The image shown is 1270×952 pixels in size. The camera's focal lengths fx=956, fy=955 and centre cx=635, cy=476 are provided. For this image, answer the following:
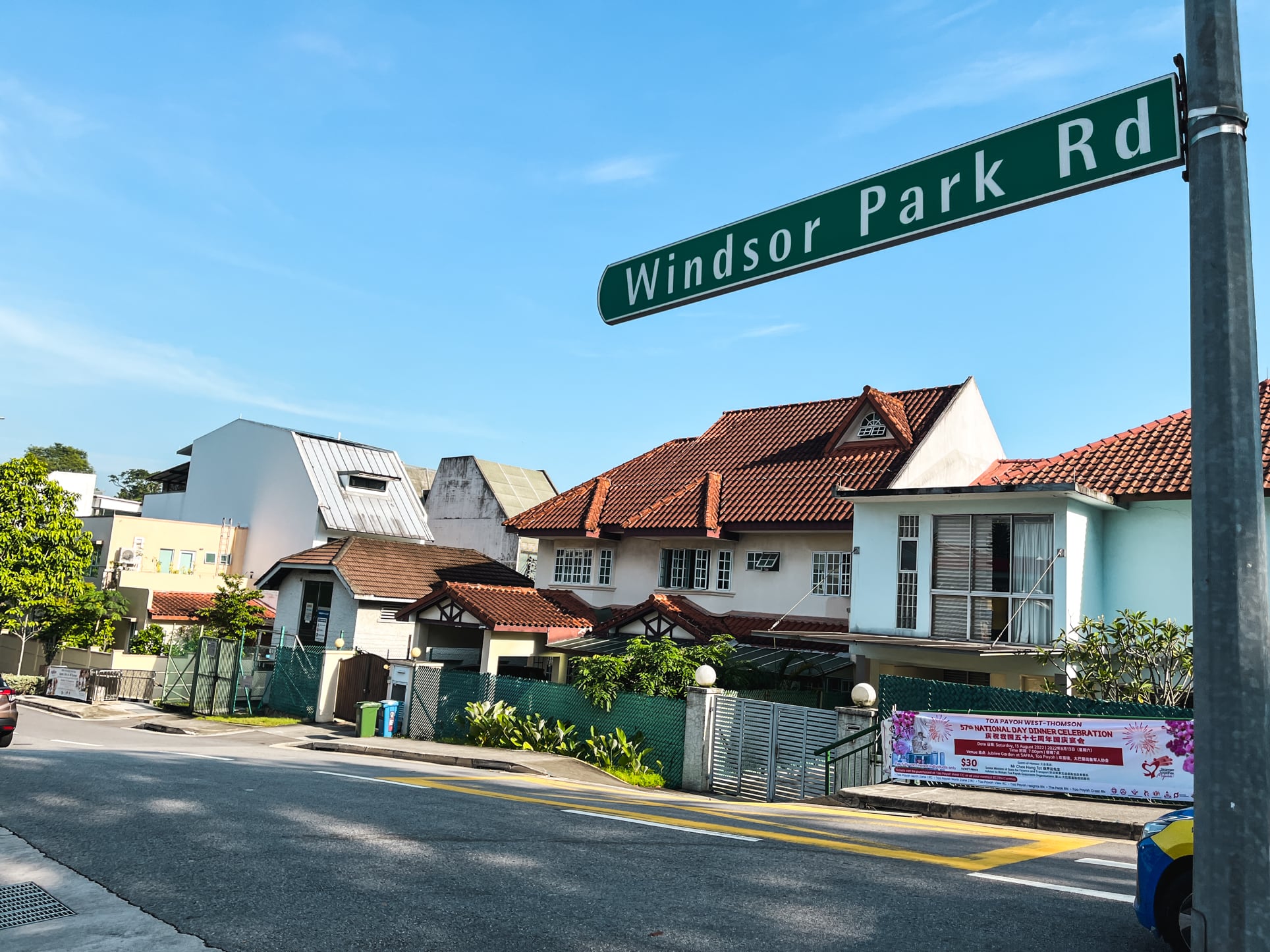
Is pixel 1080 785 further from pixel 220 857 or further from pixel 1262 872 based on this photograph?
pixel 1262 872

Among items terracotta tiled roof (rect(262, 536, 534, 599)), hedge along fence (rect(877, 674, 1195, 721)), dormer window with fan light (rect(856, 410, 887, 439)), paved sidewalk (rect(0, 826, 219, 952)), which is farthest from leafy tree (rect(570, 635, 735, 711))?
paved sidewalk (rect(0, 826, 219, 952))

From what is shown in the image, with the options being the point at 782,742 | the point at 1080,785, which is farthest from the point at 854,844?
the point at 782,742

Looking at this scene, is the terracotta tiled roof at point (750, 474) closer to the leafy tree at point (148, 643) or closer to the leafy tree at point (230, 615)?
the leafy tree at point (230, 615)

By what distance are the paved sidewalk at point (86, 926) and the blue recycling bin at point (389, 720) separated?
58.9ft

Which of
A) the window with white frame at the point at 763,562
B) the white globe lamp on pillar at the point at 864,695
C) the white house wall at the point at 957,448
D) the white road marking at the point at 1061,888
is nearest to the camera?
the white road marking at the point at 1061,888

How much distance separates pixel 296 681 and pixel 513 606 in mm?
6907

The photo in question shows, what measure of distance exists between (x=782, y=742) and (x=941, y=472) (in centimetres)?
1053

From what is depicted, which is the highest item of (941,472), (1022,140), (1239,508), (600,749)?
(941,472)

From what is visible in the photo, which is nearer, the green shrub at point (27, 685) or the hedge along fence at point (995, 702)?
the hedge along fence at point (995, 702)

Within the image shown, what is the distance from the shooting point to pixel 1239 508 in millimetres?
2904

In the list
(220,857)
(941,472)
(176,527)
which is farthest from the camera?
(176,527)

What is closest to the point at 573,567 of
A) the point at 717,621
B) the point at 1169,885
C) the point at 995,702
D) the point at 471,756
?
the point at 717,621

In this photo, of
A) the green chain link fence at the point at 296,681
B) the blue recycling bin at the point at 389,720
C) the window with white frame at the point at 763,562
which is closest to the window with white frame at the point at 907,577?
the window with white frame at the point at 763,562

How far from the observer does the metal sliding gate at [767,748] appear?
17391 millimetres
